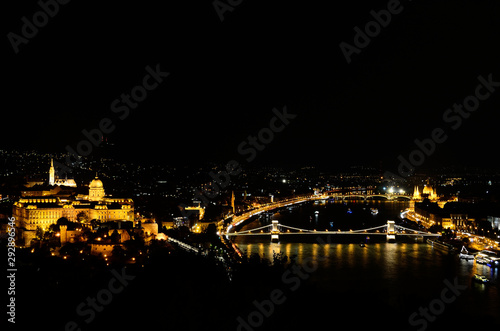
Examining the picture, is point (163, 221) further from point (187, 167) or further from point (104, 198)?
point (187, 167)

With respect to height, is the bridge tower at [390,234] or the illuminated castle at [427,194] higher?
the illuminated castle at [427,194]

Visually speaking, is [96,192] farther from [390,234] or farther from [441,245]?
[441,245]

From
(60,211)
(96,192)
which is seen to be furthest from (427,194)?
(60,211)

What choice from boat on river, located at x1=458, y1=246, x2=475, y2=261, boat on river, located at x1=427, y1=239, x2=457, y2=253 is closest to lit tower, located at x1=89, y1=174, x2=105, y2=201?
boat on river, located at x1=427, y1=239, x2=457, y2=253

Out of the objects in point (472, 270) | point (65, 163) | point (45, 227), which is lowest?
point (472, 270)

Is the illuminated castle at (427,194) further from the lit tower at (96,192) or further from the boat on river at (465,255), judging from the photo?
the lit tower at (96,192)

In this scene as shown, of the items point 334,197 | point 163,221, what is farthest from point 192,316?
point 334,197

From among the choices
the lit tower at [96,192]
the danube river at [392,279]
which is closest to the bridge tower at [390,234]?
the danube river at [392,279]

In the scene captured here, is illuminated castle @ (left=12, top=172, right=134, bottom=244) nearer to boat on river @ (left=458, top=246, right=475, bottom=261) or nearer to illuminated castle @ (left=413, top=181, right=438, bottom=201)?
boat on river @ (left=458, top=246, right=475, bottom=261)
